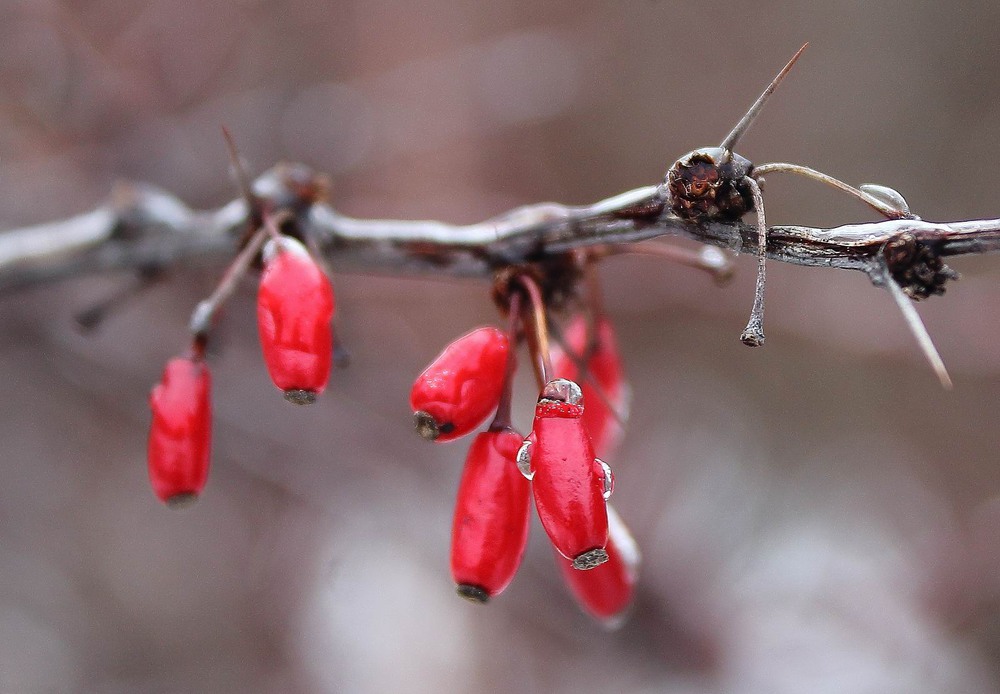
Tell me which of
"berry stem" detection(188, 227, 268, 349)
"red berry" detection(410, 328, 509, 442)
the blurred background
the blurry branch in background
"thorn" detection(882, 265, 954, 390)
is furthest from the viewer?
the blurred background

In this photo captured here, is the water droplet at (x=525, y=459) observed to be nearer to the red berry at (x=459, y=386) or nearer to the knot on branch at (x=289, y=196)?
the red berry at (x=459, y=386)

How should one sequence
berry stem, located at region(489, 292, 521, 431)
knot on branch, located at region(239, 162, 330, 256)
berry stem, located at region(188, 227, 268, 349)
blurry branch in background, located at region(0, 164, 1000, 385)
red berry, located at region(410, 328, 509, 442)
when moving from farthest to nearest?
1. knot on branch, located at region(239, 162, 330, 256)
2. berry stem, located at region(188, 227, 268, 349)
3. berry stem, located at region(489, 292, 521, 431)
4. red berry, located at region(410, 328, 509, 442)
5. blurry branch in background, located at region(0, 164, 1000, 385)

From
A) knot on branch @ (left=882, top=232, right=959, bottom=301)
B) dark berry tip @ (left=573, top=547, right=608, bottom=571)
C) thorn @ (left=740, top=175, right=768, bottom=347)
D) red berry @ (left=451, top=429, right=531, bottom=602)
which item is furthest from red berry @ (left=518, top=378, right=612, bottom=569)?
knot on branch @ (left=882, top=232, right=959, bottom=301)

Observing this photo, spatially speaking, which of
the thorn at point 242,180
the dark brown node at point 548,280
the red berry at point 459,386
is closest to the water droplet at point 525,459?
the red berry at point 459,386

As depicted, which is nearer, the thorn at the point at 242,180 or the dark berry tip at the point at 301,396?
the dark berry tip at the point at 301,396

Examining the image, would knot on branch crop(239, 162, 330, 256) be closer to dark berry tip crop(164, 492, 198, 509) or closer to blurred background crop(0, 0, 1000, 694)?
dark berry tip crop(164, 492, 198, 509)

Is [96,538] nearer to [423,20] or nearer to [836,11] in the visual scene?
[423,20]
